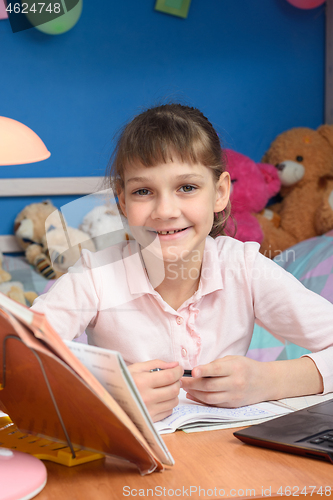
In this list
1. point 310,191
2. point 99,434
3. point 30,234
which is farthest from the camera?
point 310,191

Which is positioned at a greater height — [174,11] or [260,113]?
[174,11]

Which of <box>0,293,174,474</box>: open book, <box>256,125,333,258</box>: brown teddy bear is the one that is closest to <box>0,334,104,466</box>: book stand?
<box>0,293,174,474</box>: open book

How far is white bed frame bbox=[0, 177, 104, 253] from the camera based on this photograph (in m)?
1.89

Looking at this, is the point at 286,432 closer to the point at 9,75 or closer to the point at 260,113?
the point at 9,75

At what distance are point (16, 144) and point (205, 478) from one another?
696 mm

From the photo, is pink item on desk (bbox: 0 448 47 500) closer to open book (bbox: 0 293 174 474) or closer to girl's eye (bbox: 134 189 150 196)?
open book (bbox: 0 293 174 474)

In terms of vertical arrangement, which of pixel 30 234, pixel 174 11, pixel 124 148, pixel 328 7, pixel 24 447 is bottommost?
pixel 30 234

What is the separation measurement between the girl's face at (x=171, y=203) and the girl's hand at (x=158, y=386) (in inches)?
11.2

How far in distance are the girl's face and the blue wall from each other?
102cm

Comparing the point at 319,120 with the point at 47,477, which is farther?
the point at 319,120

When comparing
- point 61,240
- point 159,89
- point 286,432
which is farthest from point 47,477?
point 159,89

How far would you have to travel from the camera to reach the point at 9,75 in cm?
190

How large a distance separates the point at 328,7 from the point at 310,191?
2.75 feet

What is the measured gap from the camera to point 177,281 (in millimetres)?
923
